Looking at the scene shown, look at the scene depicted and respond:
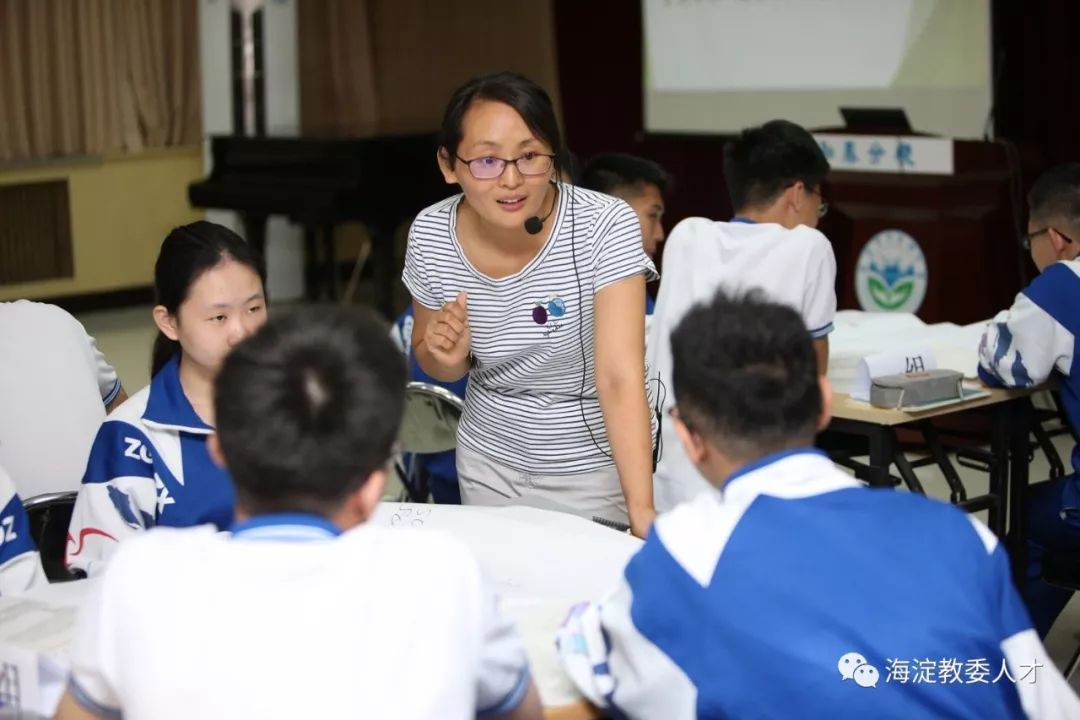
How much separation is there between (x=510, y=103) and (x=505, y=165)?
0.33ft

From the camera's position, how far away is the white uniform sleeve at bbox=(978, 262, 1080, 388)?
9.71 ft

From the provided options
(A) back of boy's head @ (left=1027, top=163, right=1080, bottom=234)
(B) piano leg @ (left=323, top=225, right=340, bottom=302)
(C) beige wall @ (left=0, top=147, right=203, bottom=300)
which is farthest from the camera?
(C) beige wall @ (left=0, top=147, right=203, bottom=300)

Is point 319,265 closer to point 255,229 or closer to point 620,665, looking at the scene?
point 255,229

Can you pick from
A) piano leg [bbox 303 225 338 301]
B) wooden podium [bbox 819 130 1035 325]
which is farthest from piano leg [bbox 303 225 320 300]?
wooden podium [bbox 819 130 1035 325]

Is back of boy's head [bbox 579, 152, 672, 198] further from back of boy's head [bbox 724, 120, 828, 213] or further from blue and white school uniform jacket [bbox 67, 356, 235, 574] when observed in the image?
blue and white school uniform jacket [bbox 67, 356, 235, 574]

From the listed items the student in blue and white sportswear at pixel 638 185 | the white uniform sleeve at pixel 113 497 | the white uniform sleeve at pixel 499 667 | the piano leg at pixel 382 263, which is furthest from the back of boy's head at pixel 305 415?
A: the piano leg at pixel 382 263

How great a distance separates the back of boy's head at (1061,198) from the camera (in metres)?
3.06

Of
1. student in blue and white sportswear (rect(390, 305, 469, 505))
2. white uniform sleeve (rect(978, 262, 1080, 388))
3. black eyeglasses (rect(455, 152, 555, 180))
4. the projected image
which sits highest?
the projected image

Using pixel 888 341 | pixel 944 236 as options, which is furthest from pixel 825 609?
pixel 944 236

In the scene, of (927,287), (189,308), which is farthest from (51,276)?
(189,308)

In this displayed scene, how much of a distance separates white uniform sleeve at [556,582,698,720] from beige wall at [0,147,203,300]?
22.0ft

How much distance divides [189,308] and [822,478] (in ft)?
3.85

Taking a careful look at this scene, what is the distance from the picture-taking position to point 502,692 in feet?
4.68

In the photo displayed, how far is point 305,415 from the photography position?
1294mm
